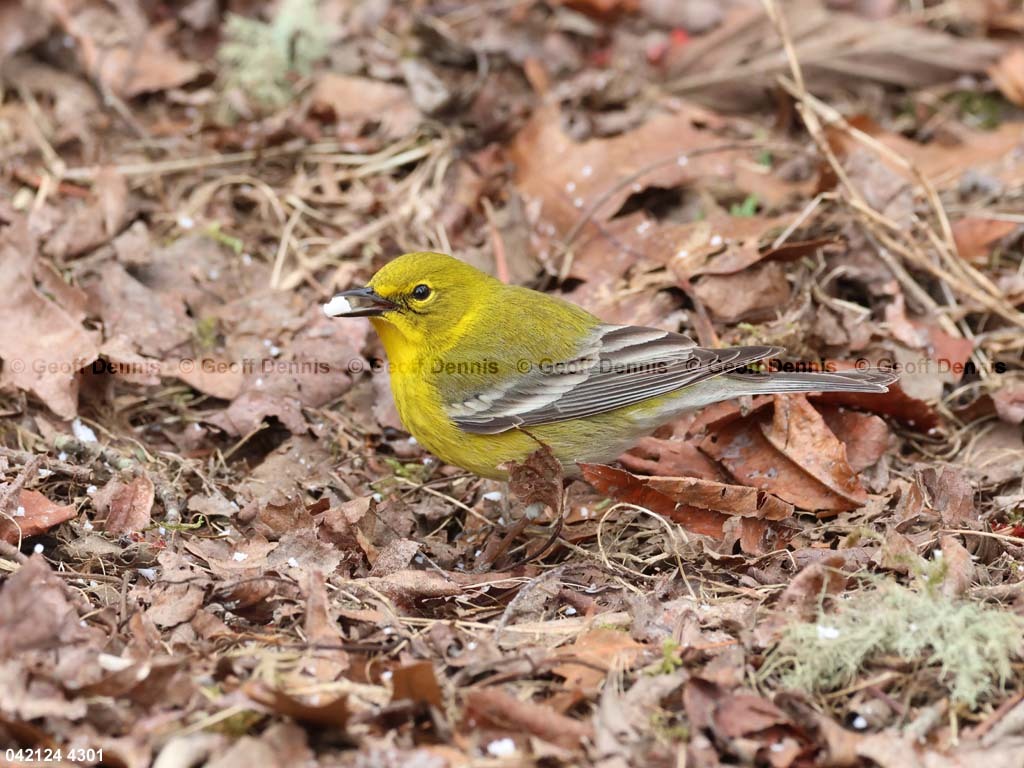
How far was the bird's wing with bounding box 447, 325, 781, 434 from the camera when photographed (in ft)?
17.7

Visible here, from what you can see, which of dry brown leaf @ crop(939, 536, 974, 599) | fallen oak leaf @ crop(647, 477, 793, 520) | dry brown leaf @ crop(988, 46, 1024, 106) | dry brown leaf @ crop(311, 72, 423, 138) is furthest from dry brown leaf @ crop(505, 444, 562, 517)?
dry brown leaf @ crop(988, 46, 1024, 106)

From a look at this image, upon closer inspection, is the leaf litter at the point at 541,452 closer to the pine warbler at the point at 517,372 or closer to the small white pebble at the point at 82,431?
the small white pebble at the point at 82,431

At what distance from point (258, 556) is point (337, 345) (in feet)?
6.66

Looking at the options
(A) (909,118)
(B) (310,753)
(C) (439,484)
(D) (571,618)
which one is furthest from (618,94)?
(B) (310,753)

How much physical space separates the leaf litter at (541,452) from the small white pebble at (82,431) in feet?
0.08

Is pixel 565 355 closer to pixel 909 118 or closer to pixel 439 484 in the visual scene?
pixel 439 484

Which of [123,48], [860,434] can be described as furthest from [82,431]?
[860,434]

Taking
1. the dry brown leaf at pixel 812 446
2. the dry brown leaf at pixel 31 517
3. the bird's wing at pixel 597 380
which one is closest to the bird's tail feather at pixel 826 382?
the bird's wing at pixel 597 380

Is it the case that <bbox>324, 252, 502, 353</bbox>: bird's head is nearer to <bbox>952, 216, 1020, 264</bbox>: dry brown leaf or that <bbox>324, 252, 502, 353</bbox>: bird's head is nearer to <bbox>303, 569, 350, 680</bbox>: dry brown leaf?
<bbox>303, 569, 350, 680</bbox>: dry brown leaf

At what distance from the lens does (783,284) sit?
6434 mm

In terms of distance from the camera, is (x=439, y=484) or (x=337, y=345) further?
(x=337, y=345)

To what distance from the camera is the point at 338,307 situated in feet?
17.8

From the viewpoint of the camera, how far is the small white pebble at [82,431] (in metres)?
5.46

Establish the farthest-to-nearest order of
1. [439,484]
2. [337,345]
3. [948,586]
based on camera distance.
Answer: [337,345], [439,484], [948,586]
